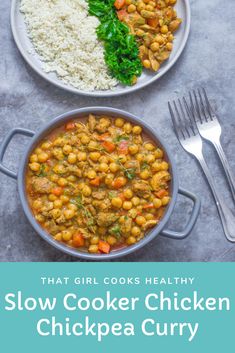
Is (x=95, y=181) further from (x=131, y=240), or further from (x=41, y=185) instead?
(x=131, y=240)

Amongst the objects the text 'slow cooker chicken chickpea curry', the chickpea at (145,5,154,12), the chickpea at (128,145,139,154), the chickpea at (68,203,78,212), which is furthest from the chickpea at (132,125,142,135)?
the chickpea at (145,5,154,12)

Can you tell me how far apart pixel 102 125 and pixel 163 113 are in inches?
22.9

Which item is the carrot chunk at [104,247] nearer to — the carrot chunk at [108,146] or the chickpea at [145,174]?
the chickpea at [145,174]

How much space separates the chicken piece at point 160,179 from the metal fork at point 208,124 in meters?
0.55

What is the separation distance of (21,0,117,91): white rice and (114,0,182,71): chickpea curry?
255mm

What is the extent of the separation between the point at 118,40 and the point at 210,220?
151cm

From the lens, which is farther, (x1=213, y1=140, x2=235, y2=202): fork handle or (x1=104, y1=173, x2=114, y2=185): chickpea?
(x1=213, y1=140, x2=235, y2=202): fork handle

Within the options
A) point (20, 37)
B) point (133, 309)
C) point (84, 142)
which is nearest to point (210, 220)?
point (133, 309)

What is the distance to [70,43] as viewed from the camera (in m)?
4.23

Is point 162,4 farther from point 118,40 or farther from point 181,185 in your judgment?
point 181,185

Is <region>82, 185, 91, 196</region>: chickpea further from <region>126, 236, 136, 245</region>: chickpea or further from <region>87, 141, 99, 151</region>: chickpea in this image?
<region>126, 236, 136, 245</region>: chickpea

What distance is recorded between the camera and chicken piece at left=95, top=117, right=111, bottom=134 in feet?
13.2

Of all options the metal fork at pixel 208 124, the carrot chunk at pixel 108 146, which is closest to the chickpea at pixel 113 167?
the carrot chunk at pixel 108 146

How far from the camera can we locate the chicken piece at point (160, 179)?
3979 millimetres
